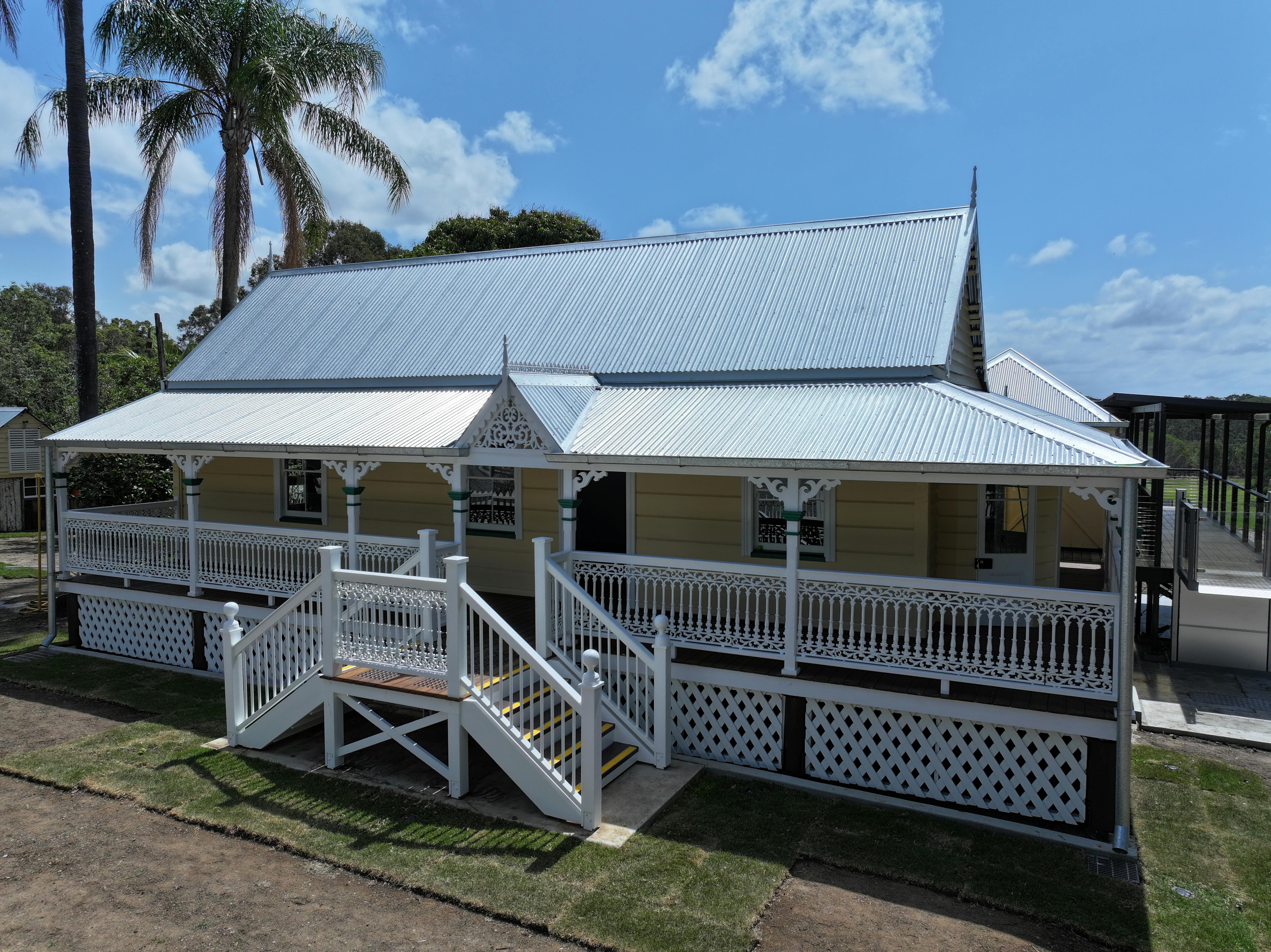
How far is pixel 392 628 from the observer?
33.3 feet

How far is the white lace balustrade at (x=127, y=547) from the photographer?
45.9ft

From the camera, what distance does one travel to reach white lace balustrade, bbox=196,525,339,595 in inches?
508

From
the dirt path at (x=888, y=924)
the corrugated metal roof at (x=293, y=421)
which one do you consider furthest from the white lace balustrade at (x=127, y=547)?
the dirt path at (x=888, y=924)

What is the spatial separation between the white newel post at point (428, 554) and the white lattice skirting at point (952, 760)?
16.1ft

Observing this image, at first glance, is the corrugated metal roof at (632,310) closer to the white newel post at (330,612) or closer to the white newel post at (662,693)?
the white newel post at (662,693)

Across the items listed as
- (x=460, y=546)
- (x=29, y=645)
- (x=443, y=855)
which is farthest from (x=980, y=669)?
(x=29, y=645)

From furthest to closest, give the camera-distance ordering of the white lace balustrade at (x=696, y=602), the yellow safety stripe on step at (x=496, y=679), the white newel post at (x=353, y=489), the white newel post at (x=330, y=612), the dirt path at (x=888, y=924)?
the white newel post at (x=353, y=489) < the white lace balustrade at (x=696, y=602) < the white newel post at (x=330, y=612) < the yellow safety stripe on step at (x=496, y=679) < the dirt path at (x=888, y=924)

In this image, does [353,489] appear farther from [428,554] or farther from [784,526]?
[784,526]

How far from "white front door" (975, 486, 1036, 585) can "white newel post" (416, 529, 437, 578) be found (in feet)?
24.2

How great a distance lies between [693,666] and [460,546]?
3429 millimetres

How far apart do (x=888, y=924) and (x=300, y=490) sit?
41.7 feet

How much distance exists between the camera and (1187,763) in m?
10.3

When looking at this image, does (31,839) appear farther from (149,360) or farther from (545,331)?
(149,360)

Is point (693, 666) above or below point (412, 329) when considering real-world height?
below
